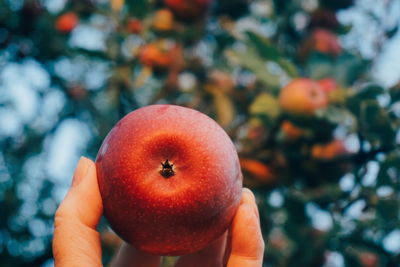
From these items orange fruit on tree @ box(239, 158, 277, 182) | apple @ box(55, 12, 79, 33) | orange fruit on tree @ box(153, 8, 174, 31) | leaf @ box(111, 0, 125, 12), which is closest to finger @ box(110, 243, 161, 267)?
orange fruit on tree @ box(239, 158, 277, 182)

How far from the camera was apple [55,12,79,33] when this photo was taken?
2.58 m

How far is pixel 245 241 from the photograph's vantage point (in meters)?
0.97

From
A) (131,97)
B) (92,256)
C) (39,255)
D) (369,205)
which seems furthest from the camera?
(39,255)

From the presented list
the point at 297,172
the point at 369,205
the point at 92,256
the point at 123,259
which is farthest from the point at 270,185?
the point at 92,256

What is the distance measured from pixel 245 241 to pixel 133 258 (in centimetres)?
32

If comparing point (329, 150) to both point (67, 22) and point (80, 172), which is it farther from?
point (67, 22)

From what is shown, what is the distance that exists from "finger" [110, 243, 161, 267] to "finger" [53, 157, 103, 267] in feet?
0.63

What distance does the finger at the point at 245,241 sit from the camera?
0.96m

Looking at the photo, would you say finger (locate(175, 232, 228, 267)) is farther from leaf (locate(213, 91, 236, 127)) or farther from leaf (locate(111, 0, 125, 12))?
leaf (locate(111, 0, 125, 12))

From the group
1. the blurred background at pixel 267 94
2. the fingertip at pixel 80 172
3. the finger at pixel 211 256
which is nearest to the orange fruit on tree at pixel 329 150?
the blurred background at pixel 267 94

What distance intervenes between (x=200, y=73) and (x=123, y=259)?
4.67 ft

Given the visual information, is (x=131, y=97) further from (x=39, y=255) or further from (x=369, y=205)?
(x=39, y=255)

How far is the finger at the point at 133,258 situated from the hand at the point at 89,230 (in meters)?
0.19

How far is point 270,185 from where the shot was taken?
77.4 inches
